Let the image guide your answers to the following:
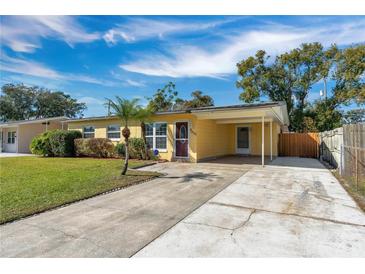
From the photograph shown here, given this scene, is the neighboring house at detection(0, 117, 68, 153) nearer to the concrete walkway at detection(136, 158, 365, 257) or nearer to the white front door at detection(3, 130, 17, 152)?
the white front door at detection(3, 130, 17, 152)

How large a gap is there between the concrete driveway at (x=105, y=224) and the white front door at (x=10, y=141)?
838 inches

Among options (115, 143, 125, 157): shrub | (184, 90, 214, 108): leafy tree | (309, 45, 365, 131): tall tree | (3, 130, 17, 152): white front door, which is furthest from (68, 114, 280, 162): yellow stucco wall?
(184, 90, 214, 108): leafy tree

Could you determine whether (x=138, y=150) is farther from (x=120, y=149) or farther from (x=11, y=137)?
(x=11, y=137)

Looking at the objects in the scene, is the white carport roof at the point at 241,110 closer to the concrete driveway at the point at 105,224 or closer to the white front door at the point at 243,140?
the concrete driveway at the point at 105,224

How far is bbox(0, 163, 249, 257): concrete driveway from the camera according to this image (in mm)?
3078

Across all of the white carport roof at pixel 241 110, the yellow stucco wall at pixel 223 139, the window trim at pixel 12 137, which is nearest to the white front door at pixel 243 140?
the yellow stucco wall at pixel 223 139

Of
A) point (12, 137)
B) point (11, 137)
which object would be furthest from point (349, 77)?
point (11, 137)

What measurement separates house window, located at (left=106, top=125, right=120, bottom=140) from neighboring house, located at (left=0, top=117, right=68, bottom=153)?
26.6 ft

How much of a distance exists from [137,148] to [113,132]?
280cm
